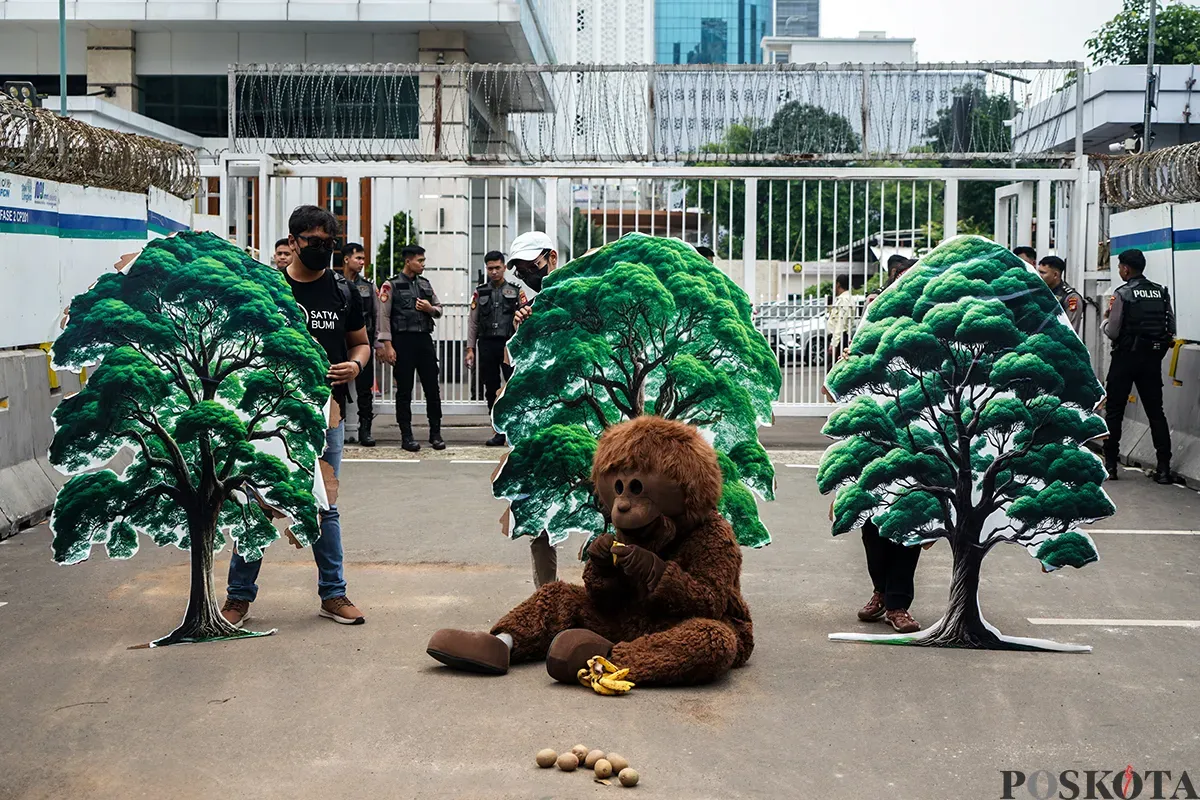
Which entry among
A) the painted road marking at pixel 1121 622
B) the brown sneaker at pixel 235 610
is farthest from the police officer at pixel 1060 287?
the brown sneaker at pixel 235 610

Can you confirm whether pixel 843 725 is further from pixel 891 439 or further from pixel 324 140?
pixel 324 140

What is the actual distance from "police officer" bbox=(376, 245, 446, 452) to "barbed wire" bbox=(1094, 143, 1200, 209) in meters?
6.46

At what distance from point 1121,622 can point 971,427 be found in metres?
1.38

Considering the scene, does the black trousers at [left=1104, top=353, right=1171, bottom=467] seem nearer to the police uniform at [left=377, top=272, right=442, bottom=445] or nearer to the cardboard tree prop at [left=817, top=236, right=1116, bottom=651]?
the cardboard tree prop at [left=817, top=236, right=1116, bottom=651]

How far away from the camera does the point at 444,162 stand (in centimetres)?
1448

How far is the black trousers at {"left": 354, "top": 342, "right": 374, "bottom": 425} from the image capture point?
13398 millimetres

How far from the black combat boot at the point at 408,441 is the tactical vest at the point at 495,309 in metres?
1.11

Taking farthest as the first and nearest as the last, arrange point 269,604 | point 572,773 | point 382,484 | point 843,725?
point 382,484 < point 269,604 < point 843,725 < point 572,773

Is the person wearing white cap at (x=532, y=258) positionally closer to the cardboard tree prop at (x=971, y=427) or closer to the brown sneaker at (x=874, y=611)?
the cardboard tree prop at (x=971, y=427)

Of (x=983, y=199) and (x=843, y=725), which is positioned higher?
(x=983, y=199)

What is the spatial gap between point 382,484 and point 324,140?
638 cm

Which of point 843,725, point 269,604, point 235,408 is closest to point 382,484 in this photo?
point 269,604

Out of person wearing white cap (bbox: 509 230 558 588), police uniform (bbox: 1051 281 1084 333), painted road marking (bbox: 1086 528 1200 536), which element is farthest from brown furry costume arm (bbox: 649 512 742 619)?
police uniform (bbox: 1051 281 1084 333)

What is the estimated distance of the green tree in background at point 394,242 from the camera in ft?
45.7
